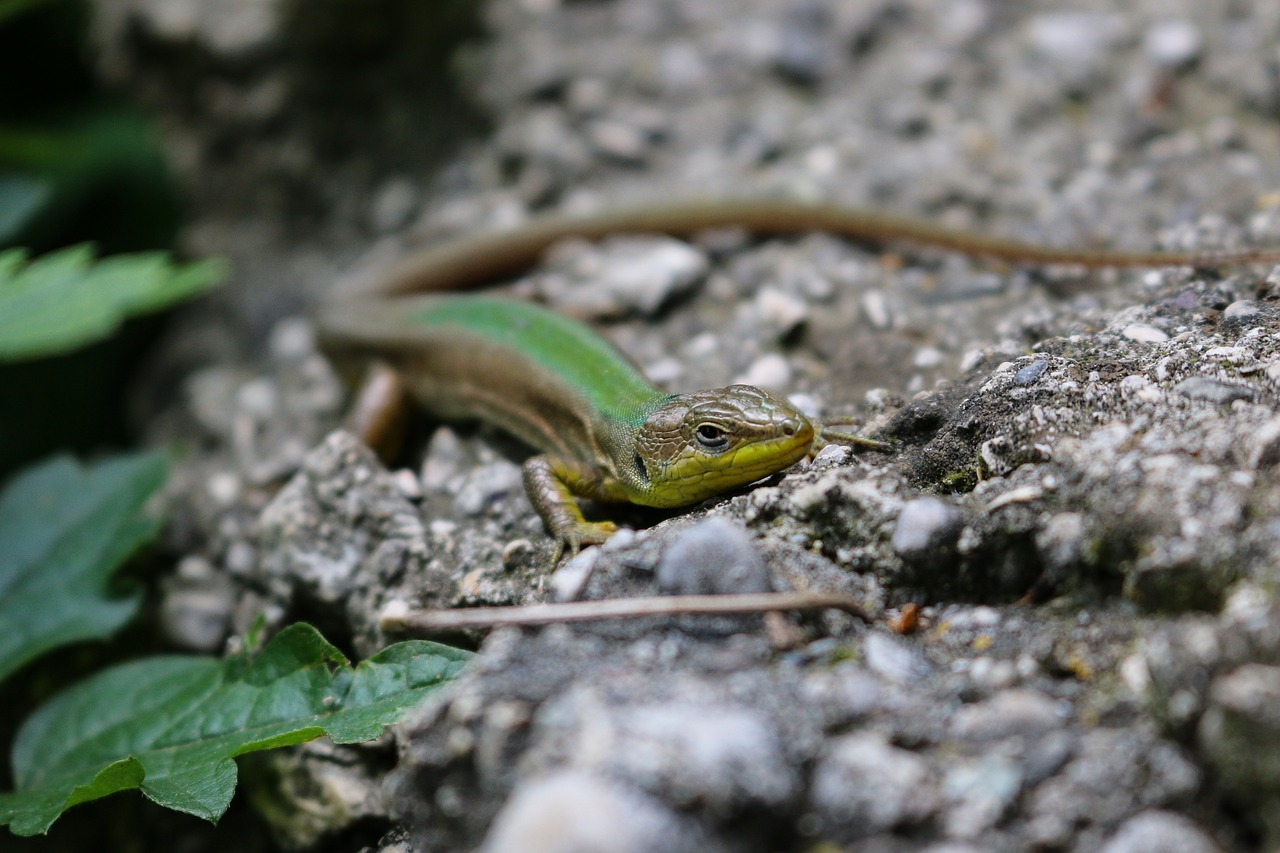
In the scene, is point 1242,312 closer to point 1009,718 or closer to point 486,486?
point 1009,718

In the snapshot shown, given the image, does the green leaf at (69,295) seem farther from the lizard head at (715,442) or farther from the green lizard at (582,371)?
the lizard head at (715,442)

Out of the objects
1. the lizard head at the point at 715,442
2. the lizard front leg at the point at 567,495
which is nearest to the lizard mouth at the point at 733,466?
the lizard head at the point at 715,442

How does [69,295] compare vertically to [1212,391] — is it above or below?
above

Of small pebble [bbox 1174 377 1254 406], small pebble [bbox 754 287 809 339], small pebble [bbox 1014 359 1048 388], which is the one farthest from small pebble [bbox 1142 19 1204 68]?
small pebble [bbox 1174 377 1254 406]

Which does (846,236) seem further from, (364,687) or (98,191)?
(98,191)

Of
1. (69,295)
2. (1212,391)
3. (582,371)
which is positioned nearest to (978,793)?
(1212,391)

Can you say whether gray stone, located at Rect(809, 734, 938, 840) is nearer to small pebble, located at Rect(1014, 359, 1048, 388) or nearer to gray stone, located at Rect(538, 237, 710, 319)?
small pebble, located at Rect(1014, 359, 1048, 388)

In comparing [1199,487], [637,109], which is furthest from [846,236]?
[1199,487]
